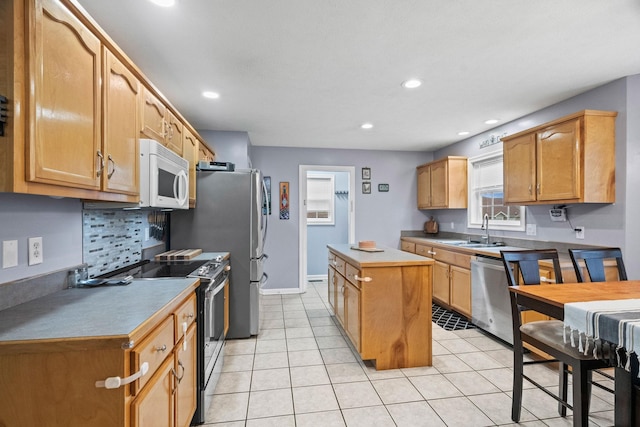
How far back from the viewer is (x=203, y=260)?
8.69 feet

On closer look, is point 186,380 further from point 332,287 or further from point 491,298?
point 491,298

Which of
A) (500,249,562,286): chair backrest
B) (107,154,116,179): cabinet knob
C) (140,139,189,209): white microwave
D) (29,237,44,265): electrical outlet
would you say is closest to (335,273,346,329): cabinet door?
(500,249,562,286): chair backrest

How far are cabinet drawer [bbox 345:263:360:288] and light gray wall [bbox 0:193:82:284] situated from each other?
1888 mm

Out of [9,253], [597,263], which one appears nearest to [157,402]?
[9,253]

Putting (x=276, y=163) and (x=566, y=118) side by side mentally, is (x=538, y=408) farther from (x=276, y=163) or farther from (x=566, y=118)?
(x=276, y=163)

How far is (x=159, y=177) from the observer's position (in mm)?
1997

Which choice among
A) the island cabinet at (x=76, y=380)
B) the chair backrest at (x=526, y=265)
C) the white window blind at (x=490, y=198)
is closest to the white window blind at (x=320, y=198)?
the white window blind at (x=490, y=198)

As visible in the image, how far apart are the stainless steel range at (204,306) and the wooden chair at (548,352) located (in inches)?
74.5

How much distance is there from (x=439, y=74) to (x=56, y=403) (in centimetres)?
290

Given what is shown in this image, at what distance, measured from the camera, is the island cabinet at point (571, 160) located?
255 cm

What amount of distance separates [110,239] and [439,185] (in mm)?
4216

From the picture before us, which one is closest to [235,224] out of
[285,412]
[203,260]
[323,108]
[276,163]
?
[203,260]

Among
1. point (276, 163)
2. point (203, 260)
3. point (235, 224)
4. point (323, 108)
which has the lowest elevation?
point (203, 260)

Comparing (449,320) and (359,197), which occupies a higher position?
(359,197)
